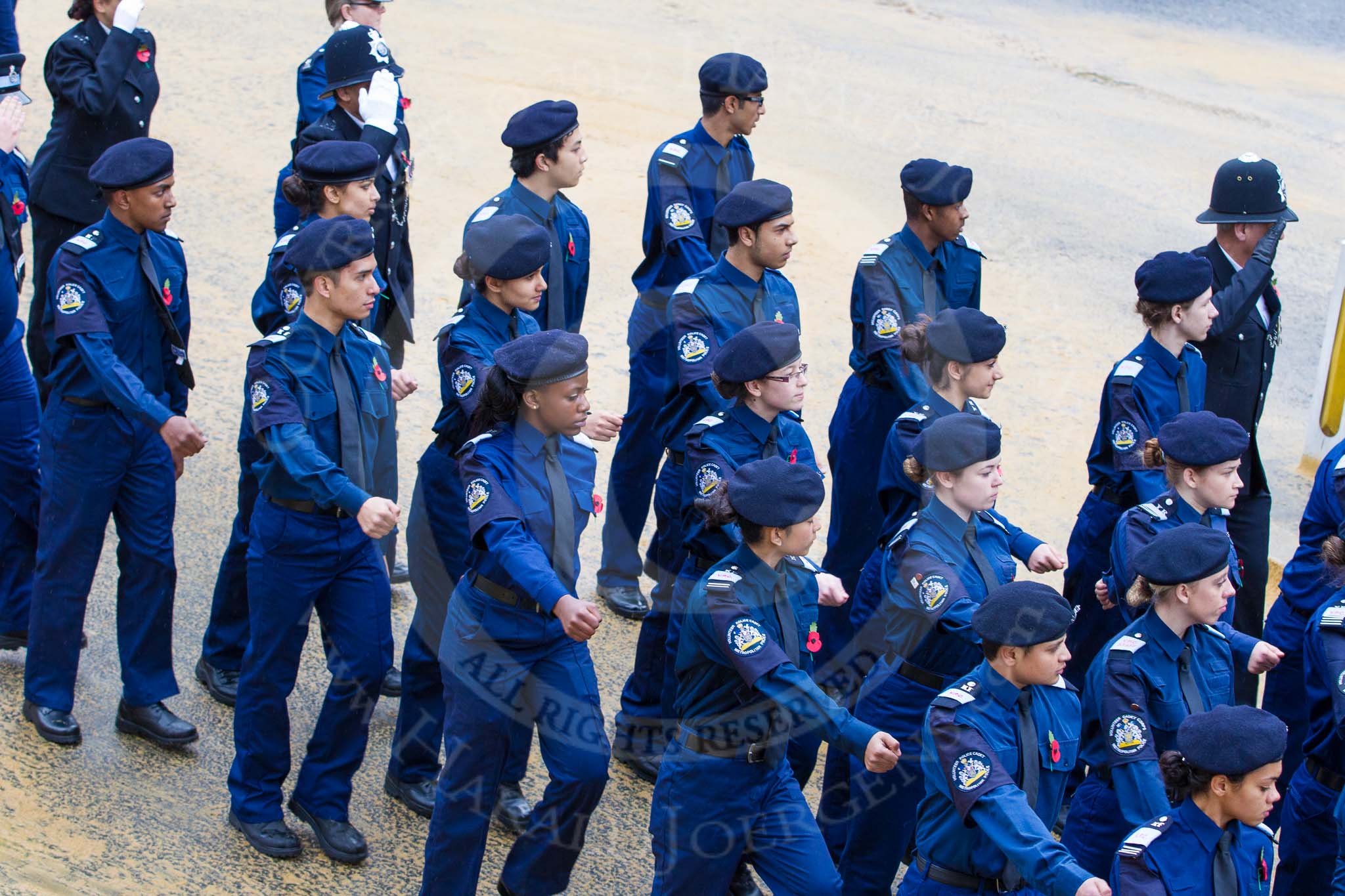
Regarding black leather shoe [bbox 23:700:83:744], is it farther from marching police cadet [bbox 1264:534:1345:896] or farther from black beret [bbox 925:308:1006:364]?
marching police cadet [bbox 1264:534:1345:896]

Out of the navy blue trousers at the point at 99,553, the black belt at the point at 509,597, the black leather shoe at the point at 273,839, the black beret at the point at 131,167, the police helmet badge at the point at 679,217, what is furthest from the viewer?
the police helmet badge at the point at 679,217

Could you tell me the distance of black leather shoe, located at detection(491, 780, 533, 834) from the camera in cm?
551

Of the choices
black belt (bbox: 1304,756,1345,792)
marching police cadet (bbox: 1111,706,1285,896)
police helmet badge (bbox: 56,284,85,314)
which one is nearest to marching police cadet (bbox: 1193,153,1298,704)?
black belt (bbox: 1304,756,1345,792)

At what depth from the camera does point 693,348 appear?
5.92 m

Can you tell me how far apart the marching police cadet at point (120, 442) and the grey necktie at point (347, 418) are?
520 mm

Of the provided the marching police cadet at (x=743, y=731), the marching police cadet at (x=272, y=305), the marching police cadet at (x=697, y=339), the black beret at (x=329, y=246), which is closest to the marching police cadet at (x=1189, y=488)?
the marching police cadet at (x=743, y=731)

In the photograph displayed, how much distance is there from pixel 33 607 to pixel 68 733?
473 millimetres

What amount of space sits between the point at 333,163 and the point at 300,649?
186cm

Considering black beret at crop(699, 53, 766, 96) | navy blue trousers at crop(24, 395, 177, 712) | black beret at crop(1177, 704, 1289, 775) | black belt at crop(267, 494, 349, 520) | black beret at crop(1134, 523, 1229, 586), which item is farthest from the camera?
black beret at crop(699, 53, 766, 96)

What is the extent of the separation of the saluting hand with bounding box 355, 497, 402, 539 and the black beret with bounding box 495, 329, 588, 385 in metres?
0.54

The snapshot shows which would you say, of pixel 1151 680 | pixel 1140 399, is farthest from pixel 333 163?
pixel 1151 680

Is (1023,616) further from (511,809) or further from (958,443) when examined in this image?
(511,809)

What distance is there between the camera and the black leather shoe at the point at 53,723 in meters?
5.62

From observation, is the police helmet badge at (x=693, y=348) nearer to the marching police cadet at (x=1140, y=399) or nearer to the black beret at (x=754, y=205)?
the black beret at (x=754, y=205)
